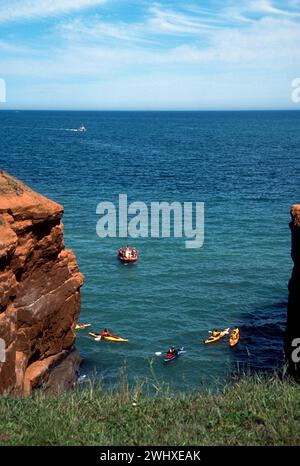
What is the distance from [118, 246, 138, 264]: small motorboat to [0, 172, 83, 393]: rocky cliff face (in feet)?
49.1

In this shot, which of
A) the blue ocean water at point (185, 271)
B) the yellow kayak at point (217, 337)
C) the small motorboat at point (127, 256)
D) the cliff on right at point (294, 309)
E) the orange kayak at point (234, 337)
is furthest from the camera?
the small motorboat at point (127, 256)

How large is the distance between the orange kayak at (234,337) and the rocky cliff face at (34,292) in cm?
859

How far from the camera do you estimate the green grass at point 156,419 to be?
33.2ft

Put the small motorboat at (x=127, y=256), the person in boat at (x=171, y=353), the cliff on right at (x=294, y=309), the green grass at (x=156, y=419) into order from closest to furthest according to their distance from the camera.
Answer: the green grass at (x=156, y=419) → the cliff on right at (x=294, y=309) → the person in boat at (x=171, y=353) → the small motorboat at (x=127, y=256)

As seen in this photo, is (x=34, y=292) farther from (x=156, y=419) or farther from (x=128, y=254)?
(x=128, y=254)

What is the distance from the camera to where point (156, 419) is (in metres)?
11.1

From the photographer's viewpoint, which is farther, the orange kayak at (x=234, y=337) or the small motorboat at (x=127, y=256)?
the small motorboat at (x=127, y=256)

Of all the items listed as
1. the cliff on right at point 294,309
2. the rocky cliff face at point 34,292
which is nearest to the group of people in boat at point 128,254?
the rocky cliff face at point 34,292

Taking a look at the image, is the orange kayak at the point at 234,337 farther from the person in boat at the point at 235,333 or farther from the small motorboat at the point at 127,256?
the small motorboat at the point at 127,256

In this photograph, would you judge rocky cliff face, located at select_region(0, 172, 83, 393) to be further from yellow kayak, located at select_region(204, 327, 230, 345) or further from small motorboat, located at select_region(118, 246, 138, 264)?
small motorboat, located at select_region(118, 246, 138, 264)

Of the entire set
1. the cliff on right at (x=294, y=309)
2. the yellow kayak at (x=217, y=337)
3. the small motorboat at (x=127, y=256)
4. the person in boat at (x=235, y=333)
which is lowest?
the yellow kayak at (x=217, y=337)

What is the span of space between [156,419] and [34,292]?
416 inches

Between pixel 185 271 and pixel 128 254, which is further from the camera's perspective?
pixel 128 254

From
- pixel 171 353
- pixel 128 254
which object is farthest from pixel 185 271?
pixel 171 353
